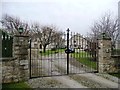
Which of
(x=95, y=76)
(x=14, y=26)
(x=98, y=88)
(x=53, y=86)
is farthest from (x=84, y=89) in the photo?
(x=14, y=26)

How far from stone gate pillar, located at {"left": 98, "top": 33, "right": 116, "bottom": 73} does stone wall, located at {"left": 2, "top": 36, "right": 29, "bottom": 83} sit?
3554mm

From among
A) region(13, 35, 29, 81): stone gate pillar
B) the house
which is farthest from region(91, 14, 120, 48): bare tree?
region(13, 35, 29, 81): stone gate pillar

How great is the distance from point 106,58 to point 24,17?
1804cm

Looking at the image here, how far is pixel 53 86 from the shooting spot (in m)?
6.44

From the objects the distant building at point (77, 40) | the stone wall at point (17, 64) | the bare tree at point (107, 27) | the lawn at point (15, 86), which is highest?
the bare tree at point (107, 27)

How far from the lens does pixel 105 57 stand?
28.5 feet

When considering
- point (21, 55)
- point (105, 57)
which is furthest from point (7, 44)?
point (105, 57)

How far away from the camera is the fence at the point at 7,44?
685 centimetres

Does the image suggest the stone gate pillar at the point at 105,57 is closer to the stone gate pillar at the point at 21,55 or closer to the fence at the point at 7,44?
the stone gate pillar at the point at 21,55

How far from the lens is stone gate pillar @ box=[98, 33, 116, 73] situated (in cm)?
868

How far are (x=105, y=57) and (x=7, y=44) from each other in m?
4.41

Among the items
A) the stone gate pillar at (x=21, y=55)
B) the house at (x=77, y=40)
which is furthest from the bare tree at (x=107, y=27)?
the stone gate pillar at (x=21, y=55)

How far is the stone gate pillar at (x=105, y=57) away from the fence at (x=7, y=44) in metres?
4.08

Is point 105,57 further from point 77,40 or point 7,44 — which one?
point 7,44
